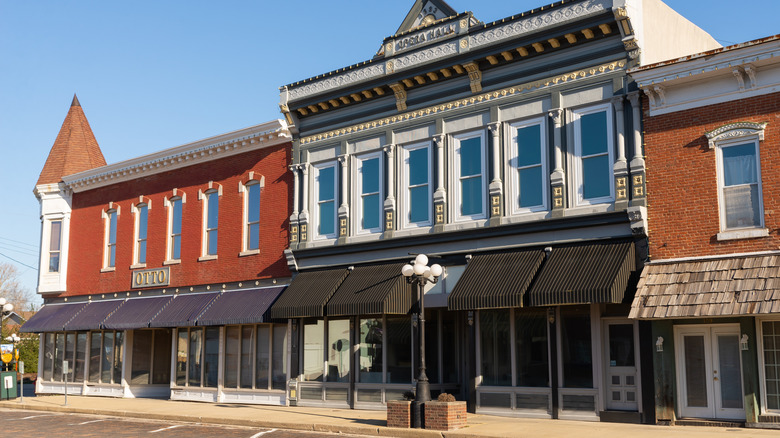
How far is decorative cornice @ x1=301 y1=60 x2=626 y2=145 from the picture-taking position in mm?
19562

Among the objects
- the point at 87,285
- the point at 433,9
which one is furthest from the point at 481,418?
the point at 87,285

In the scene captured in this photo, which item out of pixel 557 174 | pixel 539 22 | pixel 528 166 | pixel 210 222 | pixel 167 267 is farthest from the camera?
pixel 167 267

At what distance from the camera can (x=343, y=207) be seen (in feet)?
81.2

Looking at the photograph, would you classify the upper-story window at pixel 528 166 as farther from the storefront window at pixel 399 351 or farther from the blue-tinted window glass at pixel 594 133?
the storefront window at pixel 399 351

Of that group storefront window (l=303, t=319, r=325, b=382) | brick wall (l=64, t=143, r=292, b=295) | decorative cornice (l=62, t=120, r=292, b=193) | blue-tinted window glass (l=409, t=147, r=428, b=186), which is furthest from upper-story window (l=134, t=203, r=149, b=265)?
blue-tinted window glass (l=409, t=147, r=428, b=186)

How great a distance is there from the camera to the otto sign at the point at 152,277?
30734 mm

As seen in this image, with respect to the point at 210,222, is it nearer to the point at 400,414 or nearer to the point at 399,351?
the point at 399,351

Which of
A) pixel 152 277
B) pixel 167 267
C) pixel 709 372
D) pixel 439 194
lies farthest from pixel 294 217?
pixel 709 372

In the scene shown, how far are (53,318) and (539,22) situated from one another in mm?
24815

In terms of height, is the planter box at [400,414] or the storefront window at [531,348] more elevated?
the storefront window at [531,348]

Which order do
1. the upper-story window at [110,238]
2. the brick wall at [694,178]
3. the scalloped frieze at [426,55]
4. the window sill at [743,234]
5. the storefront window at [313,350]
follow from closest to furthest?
the window sill at [743,234]
the brick wall at [694,178]
the scalloped frieze at [426,55]
the storefront window at [313,350]
the upper-story window at [110,238]

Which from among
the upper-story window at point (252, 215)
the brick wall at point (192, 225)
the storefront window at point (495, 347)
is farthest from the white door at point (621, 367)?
the upper-story window at point (252, 215)

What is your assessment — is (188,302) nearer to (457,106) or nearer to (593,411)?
(457,106)

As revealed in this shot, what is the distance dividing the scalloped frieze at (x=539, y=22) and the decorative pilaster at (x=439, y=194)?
2892 millimetres
